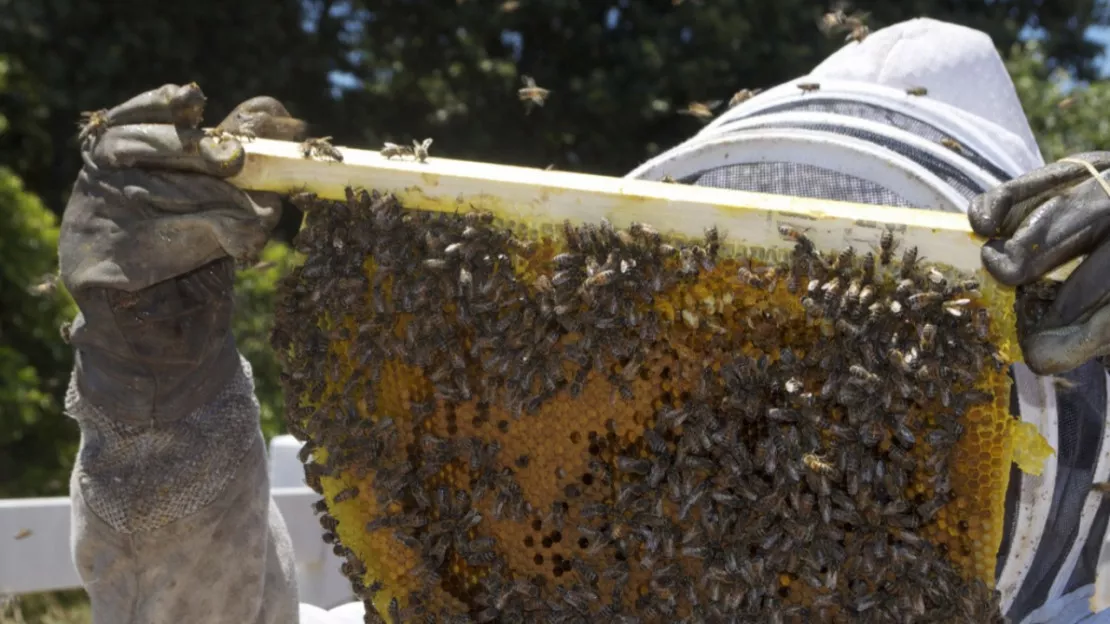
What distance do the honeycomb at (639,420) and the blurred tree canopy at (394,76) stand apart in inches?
341

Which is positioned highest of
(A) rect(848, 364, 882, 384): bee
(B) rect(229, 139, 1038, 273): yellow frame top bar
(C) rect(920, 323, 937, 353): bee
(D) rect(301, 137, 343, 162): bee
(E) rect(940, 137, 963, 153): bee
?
(E) rect(940, 137, 963, 153): bee

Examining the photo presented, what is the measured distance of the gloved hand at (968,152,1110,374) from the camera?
246 cm

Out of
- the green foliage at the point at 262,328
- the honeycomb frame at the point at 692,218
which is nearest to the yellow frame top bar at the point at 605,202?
the honeycomb frame at the point at 692,218

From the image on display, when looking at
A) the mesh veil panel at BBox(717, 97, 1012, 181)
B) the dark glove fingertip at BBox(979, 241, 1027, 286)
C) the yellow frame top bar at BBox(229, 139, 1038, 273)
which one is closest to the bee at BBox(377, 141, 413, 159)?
the yellow frame top bar at BBox(229, 139, 1038, 273)

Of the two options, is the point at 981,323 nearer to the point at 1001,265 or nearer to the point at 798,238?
the point at 1001,265

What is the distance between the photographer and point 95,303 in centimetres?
307

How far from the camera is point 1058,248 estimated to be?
2471 millimetres

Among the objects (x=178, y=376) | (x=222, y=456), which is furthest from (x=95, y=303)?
(x=222, y=456)

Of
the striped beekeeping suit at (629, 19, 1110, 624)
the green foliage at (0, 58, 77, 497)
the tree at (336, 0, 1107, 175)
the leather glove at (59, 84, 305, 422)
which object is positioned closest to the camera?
the striped beekeeping suit at (629, 19, 1110, 624)

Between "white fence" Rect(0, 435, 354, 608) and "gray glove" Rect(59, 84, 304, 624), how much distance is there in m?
3.70

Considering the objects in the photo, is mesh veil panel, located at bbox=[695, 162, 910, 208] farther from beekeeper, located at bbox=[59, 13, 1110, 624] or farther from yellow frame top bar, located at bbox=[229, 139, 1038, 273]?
yellow frame top bar, located at bbox=[229, 139, 1038, 273]

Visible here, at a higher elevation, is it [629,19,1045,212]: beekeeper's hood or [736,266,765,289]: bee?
[629,19,1045,212]: beekeeper's hood

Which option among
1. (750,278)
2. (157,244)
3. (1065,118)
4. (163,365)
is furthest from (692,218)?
(1065,118)

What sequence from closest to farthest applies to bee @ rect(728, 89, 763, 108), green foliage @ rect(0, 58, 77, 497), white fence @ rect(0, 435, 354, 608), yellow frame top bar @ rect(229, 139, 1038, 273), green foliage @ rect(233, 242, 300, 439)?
yellow frame top bar @ rect(229, 139, 1038, 273) → bee @ rect(728, 89, 763, 108) → white fence @ rect(0, 435, 354, 608) → green foliage @ rect(0, 58, 77, 497) → green foliage @ rect(233, 242, 300, 439)
